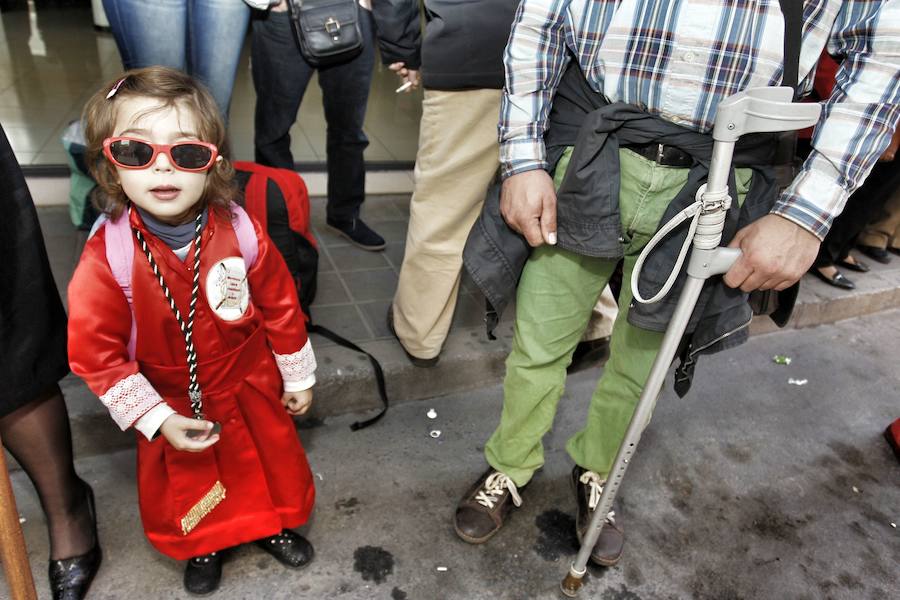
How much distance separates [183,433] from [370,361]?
111cm

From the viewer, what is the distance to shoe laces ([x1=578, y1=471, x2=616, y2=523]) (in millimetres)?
2184

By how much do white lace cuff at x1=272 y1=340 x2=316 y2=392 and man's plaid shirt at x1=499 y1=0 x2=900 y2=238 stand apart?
1022 mm

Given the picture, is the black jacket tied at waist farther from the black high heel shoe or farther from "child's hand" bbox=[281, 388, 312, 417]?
the black high heel shoe

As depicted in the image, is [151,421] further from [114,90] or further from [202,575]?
[114,90]

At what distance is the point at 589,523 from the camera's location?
2.14m

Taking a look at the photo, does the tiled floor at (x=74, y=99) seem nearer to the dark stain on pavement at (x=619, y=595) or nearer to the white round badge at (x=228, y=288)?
the white round badge at (x=228, y=288)

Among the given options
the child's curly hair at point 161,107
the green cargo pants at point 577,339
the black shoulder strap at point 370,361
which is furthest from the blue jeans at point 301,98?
the green cargo pants at point 577,339

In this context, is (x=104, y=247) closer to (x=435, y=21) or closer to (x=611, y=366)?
(x=435, y=21)

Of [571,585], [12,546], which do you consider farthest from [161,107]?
[571,585]

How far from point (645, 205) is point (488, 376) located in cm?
139

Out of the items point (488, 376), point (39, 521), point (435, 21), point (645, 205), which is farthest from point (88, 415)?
point (645, 205)

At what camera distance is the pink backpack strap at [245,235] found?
168 cm

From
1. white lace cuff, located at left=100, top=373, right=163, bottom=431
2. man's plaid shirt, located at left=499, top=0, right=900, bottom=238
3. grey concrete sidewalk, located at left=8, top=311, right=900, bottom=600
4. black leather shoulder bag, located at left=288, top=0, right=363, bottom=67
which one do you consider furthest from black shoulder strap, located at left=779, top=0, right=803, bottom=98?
black leather shoulder bag, located at left=288, top=0, right=363, bottom=67

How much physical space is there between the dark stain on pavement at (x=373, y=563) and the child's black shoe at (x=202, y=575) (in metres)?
0.39
